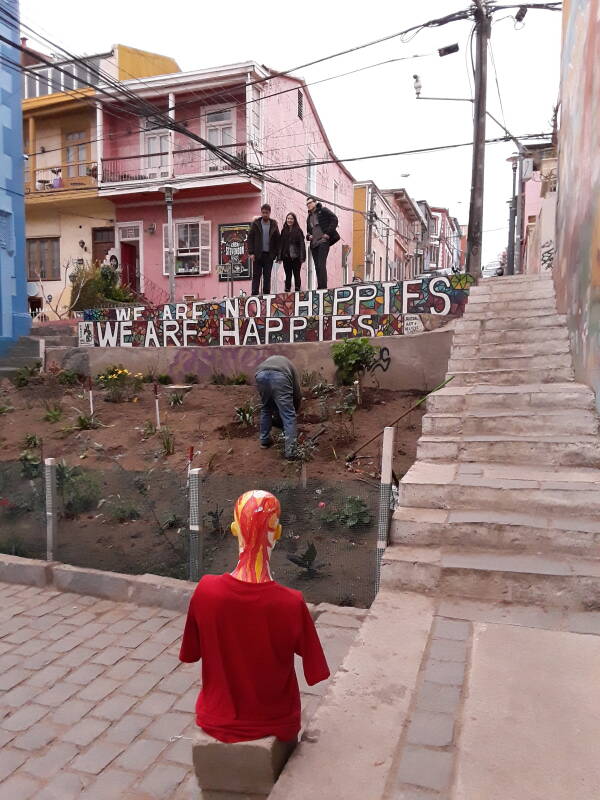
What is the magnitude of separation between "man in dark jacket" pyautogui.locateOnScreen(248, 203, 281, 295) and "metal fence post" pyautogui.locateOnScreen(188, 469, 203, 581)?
24.6ft

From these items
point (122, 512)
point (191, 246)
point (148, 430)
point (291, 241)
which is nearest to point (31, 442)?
point (148, 430)

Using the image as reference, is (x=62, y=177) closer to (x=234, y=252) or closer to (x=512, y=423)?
(x=234, y=252)

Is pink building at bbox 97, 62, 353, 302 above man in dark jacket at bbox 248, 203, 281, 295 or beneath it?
above

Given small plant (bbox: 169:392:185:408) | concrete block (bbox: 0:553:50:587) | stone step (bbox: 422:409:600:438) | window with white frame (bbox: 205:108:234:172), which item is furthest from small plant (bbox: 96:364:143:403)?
window with white frame (bbox: 205:108:234:172)

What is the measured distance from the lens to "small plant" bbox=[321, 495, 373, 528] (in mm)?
4824

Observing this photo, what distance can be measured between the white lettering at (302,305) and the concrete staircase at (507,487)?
3.99 metres

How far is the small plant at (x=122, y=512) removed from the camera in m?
5.73

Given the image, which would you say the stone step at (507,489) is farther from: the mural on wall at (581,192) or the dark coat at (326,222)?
the dark coat at (326,222)

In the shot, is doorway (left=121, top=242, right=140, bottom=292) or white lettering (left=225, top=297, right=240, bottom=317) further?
doorway (left=121, top=242, right=140, bottom=292)

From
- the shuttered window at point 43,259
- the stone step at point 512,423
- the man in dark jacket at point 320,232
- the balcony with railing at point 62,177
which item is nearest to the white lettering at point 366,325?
the man in dark jacket at point 320,232

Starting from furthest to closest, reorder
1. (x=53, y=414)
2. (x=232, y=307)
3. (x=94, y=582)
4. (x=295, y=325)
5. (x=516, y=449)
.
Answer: (x=232, y=307), (x=295, y=325), (x=53, y=414), (x=516, y=449), (x=94, y=582)

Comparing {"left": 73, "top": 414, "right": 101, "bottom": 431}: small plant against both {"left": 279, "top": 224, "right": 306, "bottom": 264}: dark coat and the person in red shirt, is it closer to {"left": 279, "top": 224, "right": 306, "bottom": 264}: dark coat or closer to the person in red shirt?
{"left": 279, "top": 224, "right": 306, "bottom": 264}: dark coat

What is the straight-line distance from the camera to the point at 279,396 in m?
7.36

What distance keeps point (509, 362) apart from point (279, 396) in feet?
9.28
